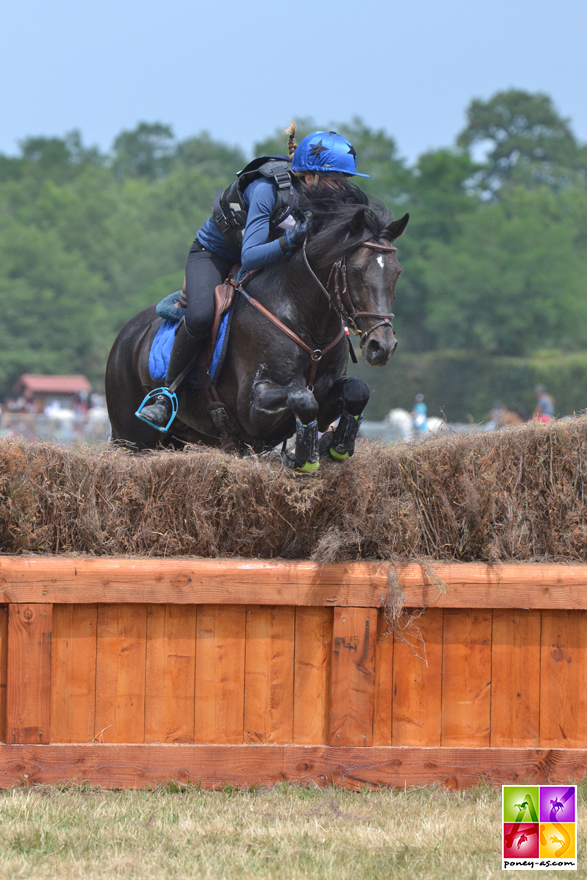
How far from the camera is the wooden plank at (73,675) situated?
162 inches

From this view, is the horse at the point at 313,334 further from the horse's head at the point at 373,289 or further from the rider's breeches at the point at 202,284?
the rider's breeches at the point at 202,284

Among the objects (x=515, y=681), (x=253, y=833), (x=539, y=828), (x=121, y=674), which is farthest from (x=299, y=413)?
(x=539, y=828)

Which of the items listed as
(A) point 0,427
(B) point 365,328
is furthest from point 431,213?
(B) point 365,328

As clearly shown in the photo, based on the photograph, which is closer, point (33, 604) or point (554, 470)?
point (33, 604)

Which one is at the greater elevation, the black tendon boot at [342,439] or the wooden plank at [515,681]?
the black tendon boot at [342,439]

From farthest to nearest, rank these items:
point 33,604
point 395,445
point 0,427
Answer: point 0,427, point 395,445, point 33,604

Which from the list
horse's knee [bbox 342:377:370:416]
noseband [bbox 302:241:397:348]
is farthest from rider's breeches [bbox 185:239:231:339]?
horse's knee [bbox 342:377:370:416]

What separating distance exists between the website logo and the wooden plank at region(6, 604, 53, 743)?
198 centimetres

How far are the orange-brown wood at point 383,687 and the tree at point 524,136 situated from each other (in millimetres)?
77412

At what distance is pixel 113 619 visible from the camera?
4148 mm

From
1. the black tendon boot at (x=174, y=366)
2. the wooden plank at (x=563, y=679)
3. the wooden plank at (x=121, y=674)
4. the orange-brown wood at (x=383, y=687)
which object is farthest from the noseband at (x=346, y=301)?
the wooden plank at (x=121, y=674)

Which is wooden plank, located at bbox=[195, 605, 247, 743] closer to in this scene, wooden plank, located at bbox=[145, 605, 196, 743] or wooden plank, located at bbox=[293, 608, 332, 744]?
wooden plank, located at bbox=[145, 605, 196, 743]

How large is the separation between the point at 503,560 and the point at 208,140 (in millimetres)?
102180

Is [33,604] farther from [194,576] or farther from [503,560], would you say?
[503,560]
